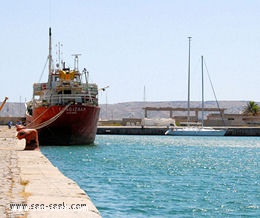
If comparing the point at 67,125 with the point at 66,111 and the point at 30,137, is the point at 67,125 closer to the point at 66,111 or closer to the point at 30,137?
the point at 66,111

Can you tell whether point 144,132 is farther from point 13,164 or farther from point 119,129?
point 13,164

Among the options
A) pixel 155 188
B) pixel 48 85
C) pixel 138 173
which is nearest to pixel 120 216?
pixel 155 188

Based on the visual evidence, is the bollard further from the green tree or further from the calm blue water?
the green tree

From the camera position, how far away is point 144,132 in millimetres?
95188

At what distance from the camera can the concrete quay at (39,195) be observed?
35.0 feet

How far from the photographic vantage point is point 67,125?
47.0 meters

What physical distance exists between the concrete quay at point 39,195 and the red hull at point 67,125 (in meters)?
28.1

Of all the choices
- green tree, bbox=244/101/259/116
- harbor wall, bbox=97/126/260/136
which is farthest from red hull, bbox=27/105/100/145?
green tree, bbox=244/101/259/116

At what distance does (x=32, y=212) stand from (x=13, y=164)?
8.92 m

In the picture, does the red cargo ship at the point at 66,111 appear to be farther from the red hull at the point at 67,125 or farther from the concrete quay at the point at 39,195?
the concrete quay at the point at 39,195

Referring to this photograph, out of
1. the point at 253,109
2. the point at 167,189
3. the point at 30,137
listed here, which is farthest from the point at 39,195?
the point at 253,109

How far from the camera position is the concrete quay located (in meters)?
10.7

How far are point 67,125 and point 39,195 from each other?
3463 cm

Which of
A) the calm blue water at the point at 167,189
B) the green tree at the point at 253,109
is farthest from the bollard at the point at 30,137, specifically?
the green tree at the point at 253,109
